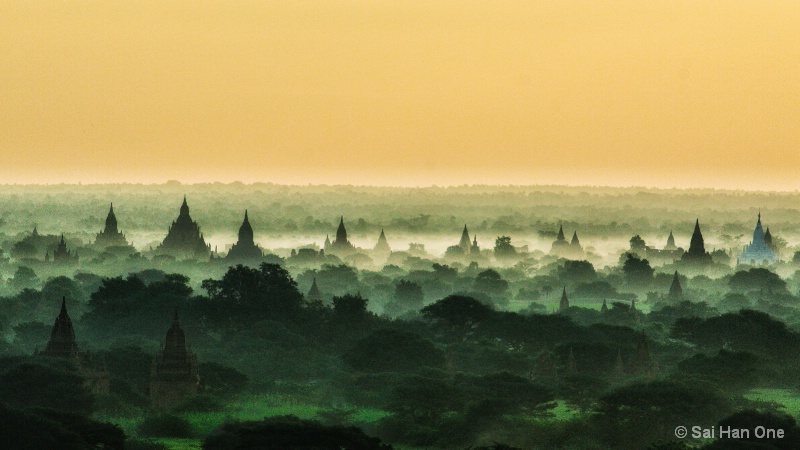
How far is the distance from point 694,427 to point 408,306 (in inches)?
2937

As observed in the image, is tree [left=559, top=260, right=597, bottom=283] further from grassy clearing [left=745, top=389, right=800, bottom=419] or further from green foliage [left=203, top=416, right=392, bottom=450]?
green foliage [left=203, top=416, right=392, bottom=450]

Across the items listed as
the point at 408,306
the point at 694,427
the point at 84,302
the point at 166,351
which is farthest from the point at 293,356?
the point at 408,306

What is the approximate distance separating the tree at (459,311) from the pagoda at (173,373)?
2998 centimetres

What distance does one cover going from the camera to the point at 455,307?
371 ft

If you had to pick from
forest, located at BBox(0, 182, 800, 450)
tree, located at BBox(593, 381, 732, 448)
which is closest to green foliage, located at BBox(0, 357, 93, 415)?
forest, located at BBox(0, 182, 800, 450)

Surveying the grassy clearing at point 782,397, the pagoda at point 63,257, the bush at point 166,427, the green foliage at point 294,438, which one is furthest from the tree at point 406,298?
the green foliage at point 294,438

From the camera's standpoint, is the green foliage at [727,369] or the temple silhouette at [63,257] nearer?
the green foliage at [727,369]

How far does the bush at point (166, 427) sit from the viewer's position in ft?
245

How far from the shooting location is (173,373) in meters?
83.8

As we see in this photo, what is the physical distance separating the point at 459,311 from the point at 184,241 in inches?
3474

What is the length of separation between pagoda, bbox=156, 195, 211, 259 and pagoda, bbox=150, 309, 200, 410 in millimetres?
107888

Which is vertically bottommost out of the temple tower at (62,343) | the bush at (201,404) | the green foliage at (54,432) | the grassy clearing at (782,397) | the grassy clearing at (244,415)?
the grassy clearing at (782,397)

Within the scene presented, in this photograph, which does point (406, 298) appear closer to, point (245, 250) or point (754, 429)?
point (245, 250)

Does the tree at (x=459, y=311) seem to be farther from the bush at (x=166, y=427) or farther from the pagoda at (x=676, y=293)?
the pagoda at (x=676, y=293)
